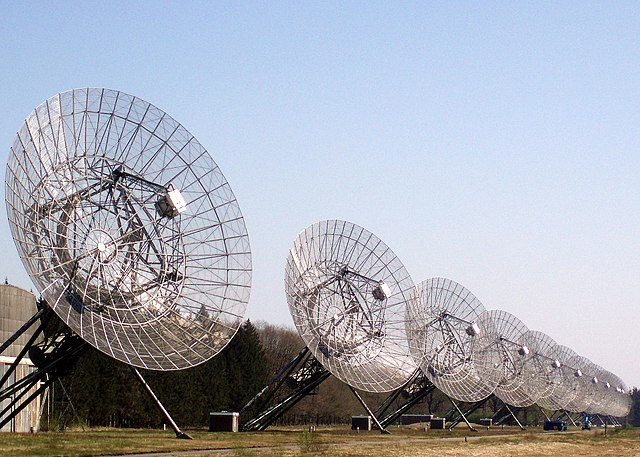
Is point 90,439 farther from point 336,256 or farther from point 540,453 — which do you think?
point 540,453

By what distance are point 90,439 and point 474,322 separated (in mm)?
48086

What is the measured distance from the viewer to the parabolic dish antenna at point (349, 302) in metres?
69.5

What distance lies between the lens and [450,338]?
9031 centimetres

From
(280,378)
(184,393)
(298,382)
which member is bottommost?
(298,382)

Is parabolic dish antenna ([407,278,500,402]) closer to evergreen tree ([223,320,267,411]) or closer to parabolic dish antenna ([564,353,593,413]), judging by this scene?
evergreen tree ([223,320,267,411])

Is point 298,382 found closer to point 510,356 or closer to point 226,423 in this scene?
point 226,423

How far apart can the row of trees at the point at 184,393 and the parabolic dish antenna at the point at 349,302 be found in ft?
21.0

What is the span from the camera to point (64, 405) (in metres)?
86.6

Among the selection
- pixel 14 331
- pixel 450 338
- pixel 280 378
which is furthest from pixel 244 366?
pixel 14 331

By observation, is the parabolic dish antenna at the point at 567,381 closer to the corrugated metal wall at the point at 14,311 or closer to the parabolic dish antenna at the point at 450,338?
the parabolic dish antenna at the point at 450,338

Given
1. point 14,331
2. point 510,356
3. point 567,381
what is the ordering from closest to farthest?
1. point 14,331
2. point 510,356
3. point 567,381

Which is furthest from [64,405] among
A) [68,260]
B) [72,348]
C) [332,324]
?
[68,260]

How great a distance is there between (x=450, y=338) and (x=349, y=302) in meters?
19.9

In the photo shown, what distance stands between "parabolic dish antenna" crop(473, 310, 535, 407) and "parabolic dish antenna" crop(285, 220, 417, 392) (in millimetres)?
31603
